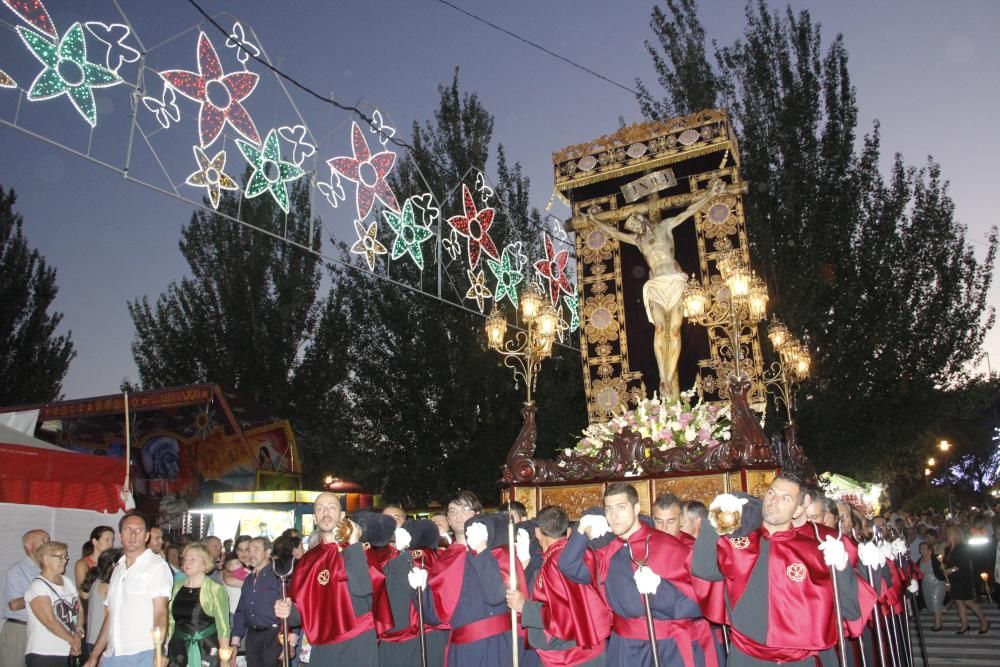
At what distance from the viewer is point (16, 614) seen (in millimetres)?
6516

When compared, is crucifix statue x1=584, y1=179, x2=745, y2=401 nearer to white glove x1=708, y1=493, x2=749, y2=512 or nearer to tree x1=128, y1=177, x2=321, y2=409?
white glove x1=708, y1=493, x2=749, y2=512

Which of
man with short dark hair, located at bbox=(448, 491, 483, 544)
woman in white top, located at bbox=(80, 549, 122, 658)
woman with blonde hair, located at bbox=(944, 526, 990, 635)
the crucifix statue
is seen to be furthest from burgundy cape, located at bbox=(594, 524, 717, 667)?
woman with blonde hair, located at bbox=(944, 526, 990, 635)

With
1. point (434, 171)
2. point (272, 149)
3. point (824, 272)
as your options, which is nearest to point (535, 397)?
point (434, 171)

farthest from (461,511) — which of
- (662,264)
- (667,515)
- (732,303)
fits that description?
(662,264)

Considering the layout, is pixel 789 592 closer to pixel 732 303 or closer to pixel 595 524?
pixel 595 524

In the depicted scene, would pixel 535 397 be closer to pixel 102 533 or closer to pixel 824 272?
pixel 824 272

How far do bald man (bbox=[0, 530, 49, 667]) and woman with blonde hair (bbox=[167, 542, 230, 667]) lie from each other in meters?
1.51

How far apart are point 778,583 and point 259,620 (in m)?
4.25

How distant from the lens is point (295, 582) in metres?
5.63

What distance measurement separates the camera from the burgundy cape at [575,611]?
498 cm

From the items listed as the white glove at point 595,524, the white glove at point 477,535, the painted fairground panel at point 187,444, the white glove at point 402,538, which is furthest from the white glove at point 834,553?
the painted fairground panel at point 187,444

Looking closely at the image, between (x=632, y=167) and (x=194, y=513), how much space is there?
11351 mm

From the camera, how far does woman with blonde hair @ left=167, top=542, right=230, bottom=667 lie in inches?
232

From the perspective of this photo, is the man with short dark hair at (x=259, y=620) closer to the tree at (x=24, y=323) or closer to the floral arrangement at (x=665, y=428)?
the floral arrangement at (x=665, y=428)
